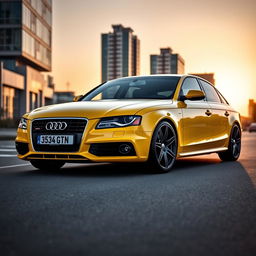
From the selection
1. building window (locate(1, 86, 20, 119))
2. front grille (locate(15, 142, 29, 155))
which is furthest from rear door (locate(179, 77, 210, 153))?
building window (locate(1, 86, 20, 119))

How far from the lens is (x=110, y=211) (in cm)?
452

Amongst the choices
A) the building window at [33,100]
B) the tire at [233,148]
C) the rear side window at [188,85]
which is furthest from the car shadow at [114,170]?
the building window at [33,100]

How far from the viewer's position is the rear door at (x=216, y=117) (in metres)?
9.36

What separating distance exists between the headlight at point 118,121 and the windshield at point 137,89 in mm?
1265

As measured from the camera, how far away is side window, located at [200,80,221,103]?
972 centimetres

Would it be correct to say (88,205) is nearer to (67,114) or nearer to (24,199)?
(24,199)

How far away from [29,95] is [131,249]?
215 ft

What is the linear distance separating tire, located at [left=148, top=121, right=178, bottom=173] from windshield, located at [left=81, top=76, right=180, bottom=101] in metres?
0.80

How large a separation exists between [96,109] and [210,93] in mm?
3216

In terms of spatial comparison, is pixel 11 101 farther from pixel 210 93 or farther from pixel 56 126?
pixel 56 126

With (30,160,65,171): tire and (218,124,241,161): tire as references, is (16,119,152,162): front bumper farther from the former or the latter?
(218,124,241,161): tire

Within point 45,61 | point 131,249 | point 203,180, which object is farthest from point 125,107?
point 45,61

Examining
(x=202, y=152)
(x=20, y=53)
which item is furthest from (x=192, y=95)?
(x=20, y=53)

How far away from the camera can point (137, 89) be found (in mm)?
8820
